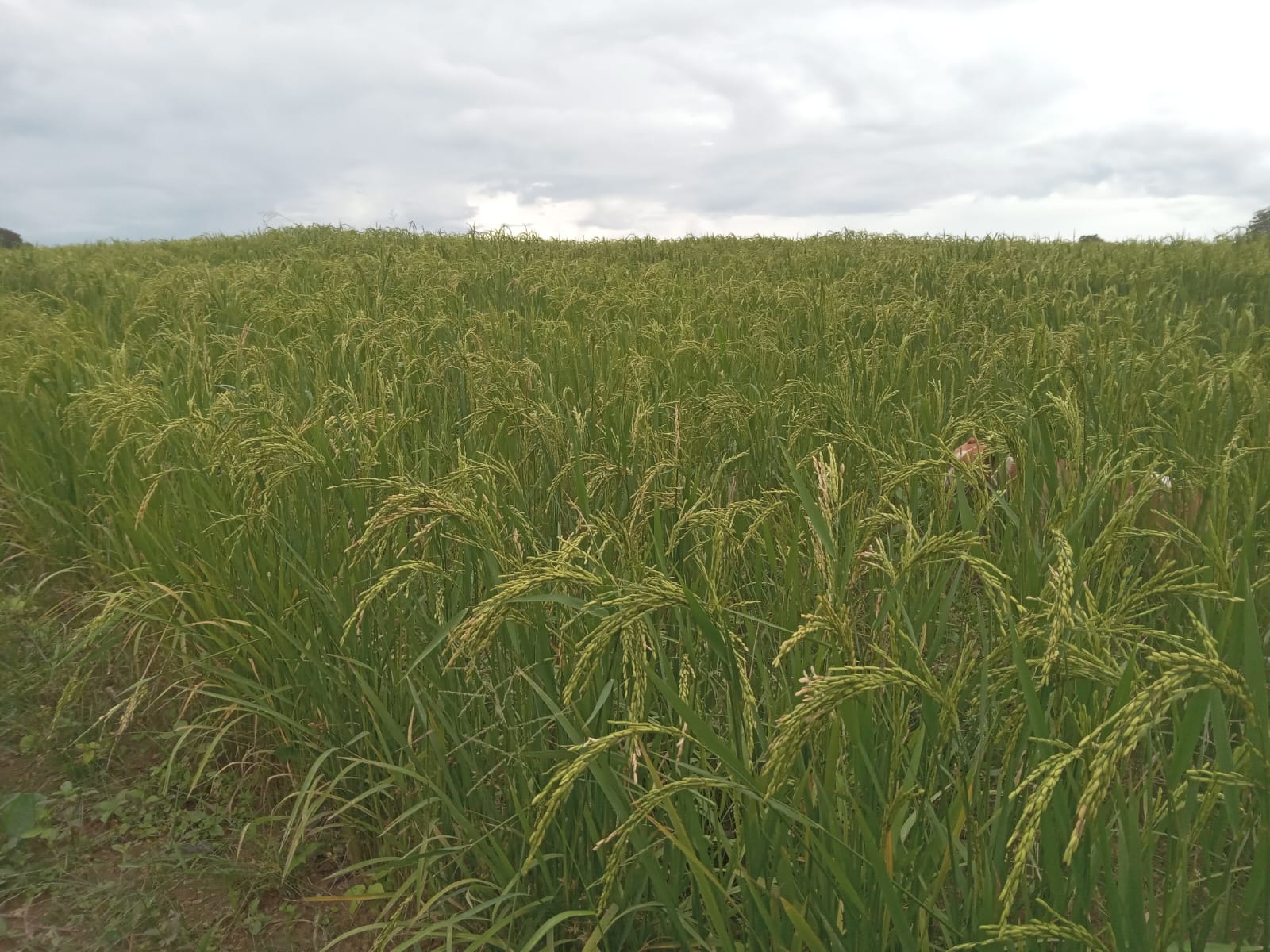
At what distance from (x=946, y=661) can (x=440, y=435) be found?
182cm

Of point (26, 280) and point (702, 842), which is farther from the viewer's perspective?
point (26, 280)

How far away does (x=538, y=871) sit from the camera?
5.15 ft

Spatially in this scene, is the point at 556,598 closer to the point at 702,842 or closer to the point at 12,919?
the point at 702,842

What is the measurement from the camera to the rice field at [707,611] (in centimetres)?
107

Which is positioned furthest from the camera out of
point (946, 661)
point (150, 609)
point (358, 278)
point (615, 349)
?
point (358, 278)

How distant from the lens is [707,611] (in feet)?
4.60

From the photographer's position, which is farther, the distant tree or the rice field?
the distant tree

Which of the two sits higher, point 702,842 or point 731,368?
point 731,368

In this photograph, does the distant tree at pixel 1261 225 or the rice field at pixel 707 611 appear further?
the distant tree at pixel 1261 225

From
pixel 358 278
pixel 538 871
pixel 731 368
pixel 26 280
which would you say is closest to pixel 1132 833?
pixel 538 871

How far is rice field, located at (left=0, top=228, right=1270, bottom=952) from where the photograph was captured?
3.52ft

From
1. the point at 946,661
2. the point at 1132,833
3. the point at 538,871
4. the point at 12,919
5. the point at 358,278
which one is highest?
the point at 358,278

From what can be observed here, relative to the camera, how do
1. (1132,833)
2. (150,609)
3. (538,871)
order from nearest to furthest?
(1132,833), (538,871), (150,609)

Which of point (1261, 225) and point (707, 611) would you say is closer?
point (707, 611)
